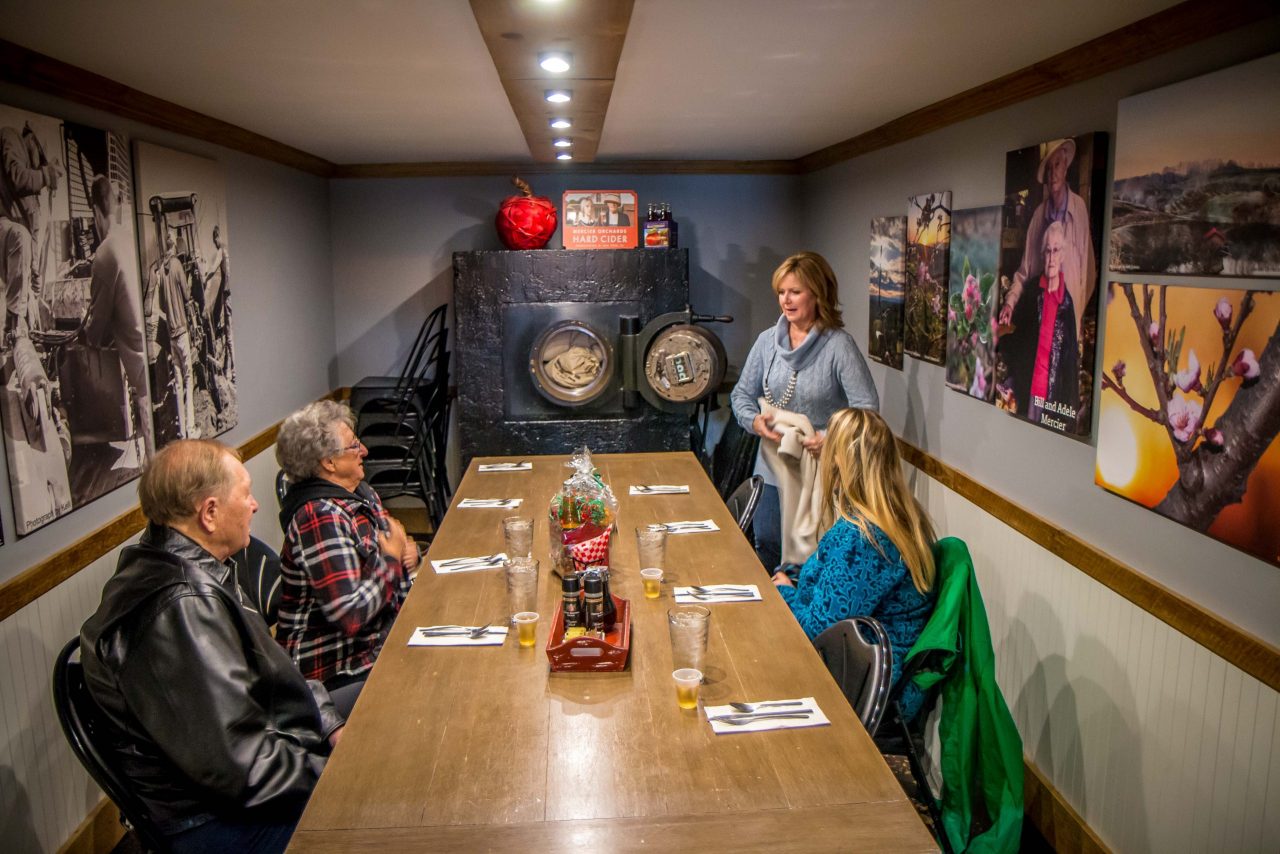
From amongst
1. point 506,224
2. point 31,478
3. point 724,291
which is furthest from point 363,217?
point 31,478

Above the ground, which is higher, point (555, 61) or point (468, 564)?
point (555, 61)

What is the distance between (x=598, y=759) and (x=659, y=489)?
76.4 inches

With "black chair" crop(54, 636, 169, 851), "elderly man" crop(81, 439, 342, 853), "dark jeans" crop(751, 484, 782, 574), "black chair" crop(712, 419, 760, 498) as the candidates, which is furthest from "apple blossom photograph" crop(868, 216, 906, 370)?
"black chair" crop(54, 636, 169, 851)

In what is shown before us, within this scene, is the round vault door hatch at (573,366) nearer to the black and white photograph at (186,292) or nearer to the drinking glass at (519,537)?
the black and white photograph at (186,292)

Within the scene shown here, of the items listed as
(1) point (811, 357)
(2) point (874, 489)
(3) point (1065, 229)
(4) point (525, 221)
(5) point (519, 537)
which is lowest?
(5) point (519, 537)

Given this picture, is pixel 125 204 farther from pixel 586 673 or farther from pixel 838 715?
pixel 838 715

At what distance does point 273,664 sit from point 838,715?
1.12 meters

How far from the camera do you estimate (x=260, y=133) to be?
4.44 m

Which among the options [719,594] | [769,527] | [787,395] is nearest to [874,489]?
[719,594]

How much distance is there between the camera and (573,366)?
5484 millimetres

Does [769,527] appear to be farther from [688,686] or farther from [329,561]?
[688,686]

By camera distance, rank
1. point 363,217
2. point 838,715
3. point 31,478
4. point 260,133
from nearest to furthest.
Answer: point 838,715
point 31,478
point 260,133
point 363,217

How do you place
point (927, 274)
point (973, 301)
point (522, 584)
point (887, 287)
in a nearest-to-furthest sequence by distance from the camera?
point (522, 584), point (973, 301), point (927, 274), point (887, 287)

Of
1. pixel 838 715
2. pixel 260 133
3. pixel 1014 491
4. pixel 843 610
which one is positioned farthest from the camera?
pixel 260 133
